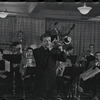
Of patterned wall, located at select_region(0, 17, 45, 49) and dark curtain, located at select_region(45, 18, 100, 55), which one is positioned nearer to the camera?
dark curtain, located at select_region(45, 18, 100, 55)

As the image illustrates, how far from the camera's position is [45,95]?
18.7 feet

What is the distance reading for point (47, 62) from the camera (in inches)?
213

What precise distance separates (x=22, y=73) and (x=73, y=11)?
14.2 feet

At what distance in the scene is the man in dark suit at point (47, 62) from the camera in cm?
533

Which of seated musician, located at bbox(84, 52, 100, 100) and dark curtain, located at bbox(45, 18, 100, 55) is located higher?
dark curtain, located at bbox(45, 18, 100, 55)

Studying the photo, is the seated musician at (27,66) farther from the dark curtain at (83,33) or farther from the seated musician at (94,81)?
the dark curtain at (83,33)

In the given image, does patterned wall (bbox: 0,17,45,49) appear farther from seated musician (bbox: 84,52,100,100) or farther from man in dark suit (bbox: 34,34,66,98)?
seated musician (bbox: 84,52,100,100)

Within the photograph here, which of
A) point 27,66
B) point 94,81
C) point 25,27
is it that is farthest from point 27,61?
point 25,27

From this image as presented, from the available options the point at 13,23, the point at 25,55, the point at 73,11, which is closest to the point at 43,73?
the point at 25,55

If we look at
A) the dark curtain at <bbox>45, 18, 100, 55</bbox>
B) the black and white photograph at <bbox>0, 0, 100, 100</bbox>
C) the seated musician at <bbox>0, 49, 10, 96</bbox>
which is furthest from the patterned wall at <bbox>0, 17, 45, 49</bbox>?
the seated musician at <bbox>0, 49, 10, 96</bbox>

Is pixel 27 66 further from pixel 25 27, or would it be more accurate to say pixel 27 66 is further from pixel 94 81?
pixel 25 27

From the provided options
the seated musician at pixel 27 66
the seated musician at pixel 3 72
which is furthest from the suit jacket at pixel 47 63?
the seated musician at pixel 3 72

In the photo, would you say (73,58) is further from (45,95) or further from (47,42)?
(45,95)

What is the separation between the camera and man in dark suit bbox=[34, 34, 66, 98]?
5328 millimetres
